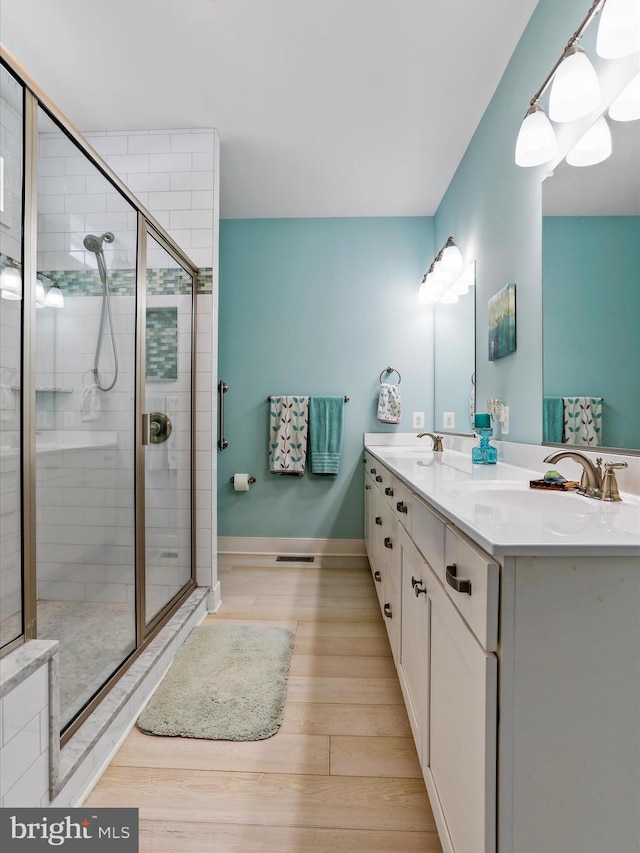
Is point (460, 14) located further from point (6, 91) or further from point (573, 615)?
point (573, 615)

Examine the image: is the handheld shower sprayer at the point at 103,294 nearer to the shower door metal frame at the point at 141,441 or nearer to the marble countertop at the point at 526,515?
the shower door metal frame at the point at 141,441

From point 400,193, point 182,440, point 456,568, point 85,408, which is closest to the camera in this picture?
point 456,568

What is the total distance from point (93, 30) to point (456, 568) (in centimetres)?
234

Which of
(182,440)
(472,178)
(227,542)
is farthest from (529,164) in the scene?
(227,542)

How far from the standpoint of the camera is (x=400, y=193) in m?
2.84

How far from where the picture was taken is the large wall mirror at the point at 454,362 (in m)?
2.43

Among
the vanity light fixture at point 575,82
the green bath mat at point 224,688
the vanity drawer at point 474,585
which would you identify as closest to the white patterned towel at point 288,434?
the green bath mat at point 224,688

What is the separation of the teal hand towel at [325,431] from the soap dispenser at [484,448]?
128 centimetres

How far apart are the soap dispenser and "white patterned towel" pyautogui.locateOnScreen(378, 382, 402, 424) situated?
1130 mm

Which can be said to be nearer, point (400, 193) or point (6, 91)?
point (6, 91)

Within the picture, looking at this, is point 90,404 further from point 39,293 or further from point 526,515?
point 526,515

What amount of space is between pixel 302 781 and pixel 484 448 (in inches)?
53.5

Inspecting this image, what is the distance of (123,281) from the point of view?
164cm

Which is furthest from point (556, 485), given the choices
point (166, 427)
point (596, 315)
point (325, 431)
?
point (325, 431)
